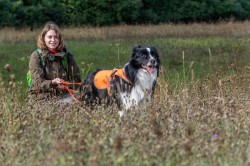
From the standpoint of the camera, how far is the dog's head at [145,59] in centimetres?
767

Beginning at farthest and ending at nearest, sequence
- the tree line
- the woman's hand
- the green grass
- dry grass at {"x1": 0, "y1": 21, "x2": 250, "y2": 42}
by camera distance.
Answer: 1. the tree line
2. dry grass at {"x1": 0, "y1": 21, "x2": 250, "y2": 42}
3. the green grass
4. the woman's hand

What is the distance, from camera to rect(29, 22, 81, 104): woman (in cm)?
769

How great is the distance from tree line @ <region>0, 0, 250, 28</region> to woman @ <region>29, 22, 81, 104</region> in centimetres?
2668

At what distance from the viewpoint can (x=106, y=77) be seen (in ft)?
25.4

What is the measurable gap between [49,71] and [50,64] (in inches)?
3.4

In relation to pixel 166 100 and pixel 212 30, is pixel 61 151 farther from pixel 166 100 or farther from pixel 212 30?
pixel 212 30

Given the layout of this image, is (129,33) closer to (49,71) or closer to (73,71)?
(73,71)

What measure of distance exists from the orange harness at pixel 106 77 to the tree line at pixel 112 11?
87.7 feet

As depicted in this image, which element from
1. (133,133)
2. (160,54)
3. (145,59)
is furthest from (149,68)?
(160,54)

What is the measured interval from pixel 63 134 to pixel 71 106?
3.87 ft

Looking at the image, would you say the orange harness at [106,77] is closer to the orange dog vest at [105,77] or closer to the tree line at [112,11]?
the orange dog vest at [105,77]

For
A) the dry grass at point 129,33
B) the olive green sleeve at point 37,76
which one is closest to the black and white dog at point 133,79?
the olive green sleeve at point 37,76

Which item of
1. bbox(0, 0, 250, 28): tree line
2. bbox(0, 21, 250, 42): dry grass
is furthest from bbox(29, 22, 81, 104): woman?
bbox(0, 0, 250, 28): tree line

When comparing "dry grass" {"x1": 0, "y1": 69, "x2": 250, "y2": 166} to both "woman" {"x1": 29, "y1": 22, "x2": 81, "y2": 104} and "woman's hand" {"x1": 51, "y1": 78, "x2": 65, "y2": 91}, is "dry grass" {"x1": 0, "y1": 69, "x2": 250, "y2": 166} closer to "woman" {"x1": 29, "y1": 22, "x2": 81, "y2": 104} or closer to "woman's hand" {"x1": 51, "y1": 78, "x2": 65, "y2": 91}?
"woman's hand" {"x1": 51, "y1": 78, "x2": 65, "y2": 91}
